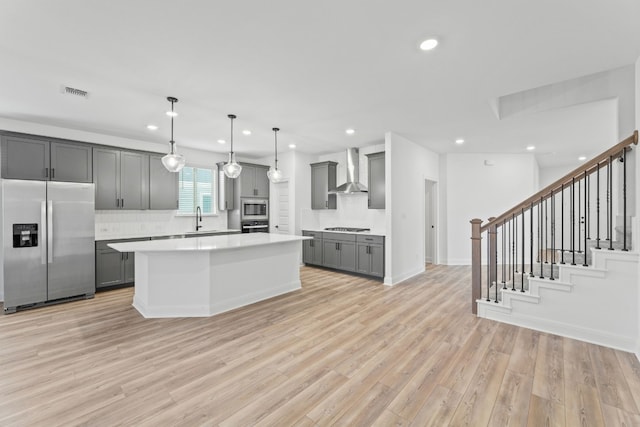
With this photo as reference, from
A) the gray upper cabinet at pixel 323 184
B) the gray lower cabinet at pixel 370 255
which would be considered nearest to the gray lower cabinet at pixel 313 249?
the gray upper cabinet at pixel 323 184

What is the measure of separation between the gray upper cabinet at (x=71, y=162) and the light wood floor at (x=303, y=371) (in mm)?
2067

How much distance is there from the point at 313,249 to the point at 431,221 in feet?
10.2

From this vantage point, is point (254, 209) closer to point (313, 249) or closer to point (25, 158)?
point (313, 249)

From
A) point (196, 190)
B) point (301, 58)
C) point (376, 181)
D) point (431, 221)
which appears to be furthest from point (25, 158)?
point (431, 221)

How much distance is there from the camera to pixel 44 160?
4305 mm

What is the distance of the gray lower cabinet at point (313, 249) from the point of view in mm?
6520

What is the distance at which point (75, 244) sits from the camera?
4.40 meters

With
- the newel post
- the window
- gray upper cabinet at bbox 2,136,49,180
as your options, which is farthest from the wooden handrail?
gray upper cabinet at bbox 2,136,49,180

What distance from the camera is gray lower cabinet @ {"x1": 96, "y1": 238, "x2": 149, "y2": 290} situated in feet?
15.5

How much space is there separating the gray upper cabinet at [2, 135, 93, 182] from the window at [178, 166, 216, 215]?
1.76m

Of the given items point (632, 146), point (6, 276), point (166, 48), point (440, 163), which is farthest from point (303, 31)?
point (440, 163)

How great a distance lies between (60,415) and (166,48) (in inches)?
114

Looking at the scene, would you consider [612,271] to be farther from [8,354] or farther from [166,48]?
[8,354]

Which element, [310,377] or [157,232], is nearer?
[310,377]
